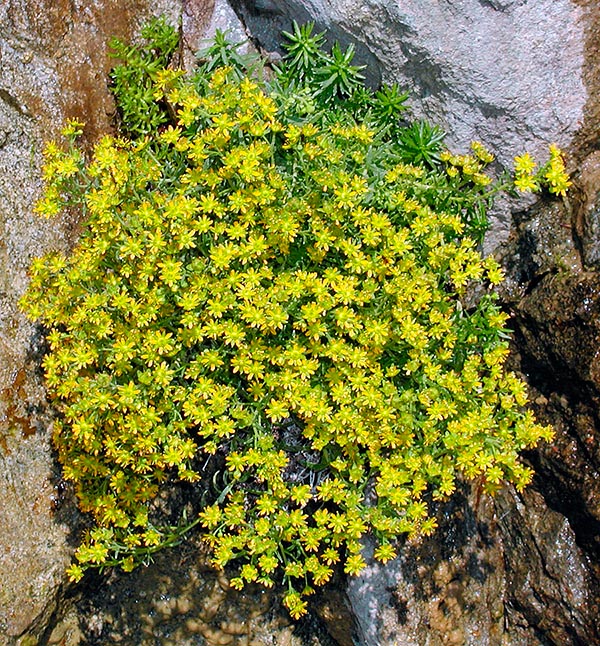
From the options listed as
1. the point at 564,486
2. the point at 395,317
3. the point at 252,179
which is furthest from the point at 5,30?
the point at 564,486

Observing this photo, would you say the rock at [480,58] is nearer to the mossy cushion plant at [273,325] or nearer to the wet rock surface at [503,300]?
the wet rock surface at [503,300]

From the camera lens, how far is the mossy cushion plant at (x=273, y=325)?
4398 mm

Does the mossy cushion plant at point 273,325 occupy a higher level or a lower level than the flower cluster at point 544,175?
lower

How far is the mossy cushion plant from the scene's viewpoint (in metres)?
4.40

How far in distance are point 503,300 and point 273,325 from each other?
1754 millimetres

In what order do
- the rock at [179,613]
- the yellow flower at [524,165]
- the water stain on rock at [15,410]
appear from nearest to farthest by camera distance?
1. the yellow flower at [524,165]
2. the water stain on rock at [15,410]
3. the rock at [179,613]

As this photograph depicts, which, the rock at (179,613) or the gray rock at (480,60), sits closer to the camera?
the gray rock at (480,60)

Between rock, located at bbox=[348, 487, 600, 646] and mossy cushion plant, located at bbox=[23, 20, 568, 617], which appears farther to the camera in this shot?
rock, located at bbox=[348, 487, 600, 646]

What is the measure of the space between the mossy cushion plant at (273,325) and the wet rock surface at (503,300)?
31cm

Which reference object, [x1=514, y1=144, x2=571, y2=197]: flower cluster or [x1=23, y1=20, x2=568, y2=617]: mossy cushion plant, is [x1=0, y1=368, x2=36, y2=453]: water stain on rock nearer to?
[x1=23, y1=20, x2=568, y2=617]: mossy cushion plant

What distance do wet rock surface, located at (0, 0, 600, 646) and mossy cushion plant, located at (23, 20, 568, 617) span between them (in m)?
0.31

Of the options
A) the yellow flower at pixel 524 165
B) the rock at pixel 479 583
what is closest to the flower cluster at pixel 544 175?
the yellow flower at pixel 524 165

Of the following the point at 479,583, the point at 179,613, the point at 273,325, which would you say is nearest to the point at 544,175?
the point at 273,325

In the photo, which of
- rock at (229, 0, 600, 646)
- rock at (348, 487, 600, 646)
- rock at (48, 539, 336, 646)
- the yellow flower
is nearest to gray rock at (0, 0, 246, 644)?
rock at (48, 539, 336, 646)
